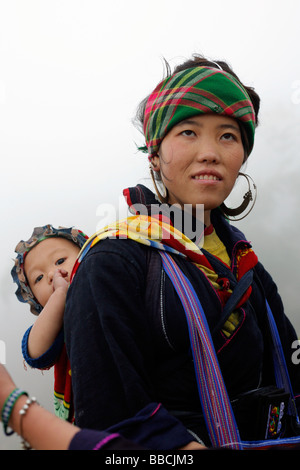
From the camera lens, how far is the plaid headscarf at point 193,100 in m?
1.44

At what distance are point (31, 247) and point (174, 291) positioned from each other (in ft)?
3.06

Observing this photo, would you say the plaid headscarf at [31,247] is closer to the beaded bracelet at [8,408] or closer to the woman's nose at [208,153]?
the woman's nose at [208,153]

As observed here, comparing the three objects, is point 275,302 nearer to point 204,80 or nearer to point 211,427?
point 211,427

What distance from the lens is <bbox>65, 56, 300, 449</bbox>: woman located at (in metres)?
1.05

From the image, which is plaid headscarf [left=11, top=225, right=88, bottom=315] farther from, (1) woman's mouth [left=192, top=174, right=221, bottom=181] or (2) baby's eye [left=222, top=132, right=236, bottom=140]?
(2) baby's eye [left=222, top=132, right=236, bottom=140]

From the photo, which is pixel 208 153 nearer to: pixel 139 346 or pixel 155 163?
pixel 155 163

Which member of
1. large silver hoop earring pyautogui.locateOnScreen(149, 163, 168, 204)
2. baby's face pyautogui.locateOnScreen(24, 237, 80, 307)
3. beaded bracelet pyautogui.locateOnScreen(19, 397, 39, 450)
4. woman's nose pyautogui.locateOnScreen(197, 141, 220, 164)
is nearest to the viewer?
beaded bracelet pyautogui.locateOnScreen(19, 397, 39, 450)

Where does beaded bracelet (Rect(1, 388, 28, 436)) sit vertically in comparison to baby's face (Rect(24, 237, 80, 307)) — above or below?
below

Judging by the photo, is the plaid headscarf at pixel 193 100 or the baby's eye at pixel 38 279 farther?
the baby's eye at pixel 38 279

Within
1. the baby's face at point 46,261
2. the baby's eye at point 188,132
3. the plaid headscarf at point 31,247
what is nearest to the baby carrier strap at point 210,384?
the baby's eye at point 188,132

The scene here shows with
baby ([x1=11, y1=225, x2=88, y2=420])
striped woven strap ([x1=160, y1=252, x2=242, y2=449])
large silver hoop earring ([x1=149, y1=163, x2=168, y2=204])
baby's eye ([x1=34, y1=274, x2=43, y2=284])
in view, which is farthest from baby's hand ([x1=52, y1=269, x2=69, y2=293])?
striped woven strap ([x1=160, y1=252, x2=242, y2=449])

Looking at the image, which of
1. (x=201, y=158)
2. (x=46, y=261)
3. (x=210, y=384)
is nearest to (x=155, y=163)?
(x=201, y=158)

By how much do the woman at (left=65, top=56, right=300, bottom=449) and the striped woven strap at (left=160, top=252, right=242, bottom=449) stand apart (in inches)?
0.8

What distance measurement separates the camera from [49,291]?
174 cm
